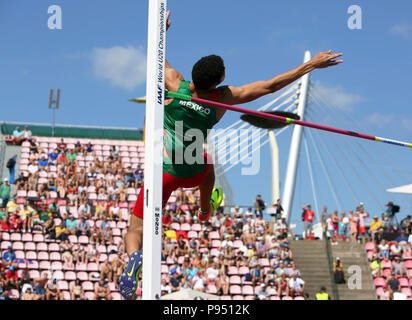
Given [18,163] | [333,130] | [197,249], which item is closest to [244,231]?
[197,249]

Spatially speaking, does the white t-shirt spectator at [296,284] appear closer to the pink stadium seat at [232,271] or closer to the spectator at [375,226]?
the pink stadium seat at [232,271]

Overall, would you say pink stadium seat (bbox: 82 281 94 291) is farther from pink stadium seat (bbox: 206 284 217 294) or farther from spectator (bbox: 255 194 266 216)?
spectator (bbox: 255 194 266 216)

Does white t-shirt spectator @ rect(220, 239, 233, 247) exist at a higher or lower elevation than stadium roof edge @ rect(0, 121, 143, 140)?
lower

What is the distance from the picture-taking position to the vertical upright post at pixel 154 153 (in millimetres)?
3590

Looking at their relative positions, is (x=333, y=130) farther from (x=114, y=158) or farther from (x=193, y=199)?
(x=114, y=158)

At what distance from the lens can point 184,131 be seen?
4.57 m

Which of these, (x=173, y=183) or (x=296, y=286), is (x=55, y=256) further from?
(x=173, y=183)

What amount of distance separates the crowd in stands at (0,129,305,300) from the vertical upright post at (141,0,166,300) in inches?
403

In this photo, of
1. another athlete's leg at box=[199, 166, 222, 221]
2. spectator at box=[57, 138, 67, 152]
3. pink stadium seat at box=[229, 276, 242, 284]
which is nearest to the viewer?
another athlete's leg at box=[199, 166, 222, 221]

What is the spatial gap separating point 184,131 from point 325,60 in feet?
3.98

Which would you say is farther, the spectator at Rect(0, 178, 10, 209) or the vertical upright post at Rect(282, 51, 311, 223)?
the vertical upright post at Rect(282, 51, 311, 223)

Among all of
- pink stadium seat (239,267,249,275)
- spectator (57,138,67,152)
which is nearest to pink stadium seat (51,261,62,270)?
pink stadium seat (239,267,249,275)

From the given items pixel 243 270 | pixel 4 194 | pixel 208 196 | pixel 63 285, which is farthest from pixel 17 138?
pixel 208 196

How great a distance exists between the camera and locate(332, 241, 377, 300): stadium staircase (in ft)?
51.4
